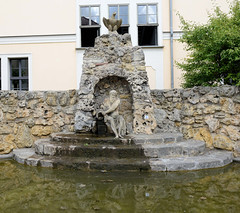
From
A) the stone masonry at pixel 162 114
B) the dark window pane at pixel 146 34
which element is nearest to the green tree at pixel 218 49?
the stone masonry at pixel 162 114

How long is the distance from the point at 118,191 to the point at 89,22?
31.7 ft

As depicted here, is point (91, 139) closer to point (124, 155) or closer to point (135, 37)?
point (124, 155)

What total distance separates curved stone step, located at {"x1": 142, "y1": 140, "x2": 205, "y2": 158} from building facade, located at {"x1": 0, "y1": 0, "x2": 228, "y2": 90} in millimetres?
6338

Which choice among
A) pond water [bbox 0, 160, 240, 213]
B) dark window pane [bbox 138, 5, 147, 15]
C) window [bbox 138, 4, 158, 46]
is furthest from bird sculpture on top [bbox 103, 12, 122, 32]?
dark window pane [bbox 138, 5, 147, 15]

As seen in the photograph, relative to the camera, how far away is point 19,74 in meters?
11.3

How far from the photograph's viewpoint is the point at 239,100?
5359mm

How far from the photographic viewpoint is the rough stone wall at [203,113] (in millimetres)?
5438

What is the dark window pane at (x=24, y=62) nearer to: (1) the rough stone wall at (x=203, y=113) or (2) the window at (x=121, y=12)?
(2) the window at (x=121, y=12)

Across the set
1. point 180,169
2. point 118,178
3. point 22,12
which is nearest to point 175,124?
point 180,169

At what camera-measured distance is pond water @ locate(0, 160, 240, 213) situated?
8.92ft

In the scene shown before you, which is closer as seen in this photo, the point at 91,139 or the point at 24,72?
the point at 91,139

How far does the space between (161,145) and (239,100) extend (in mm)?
2361

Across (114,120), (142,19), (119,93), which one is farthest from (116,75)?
(142,19)

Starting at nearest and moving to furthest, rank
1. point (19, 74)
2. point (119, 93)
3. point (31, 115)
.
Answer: point (31, 115), point (119, 93), point (19, 74)
